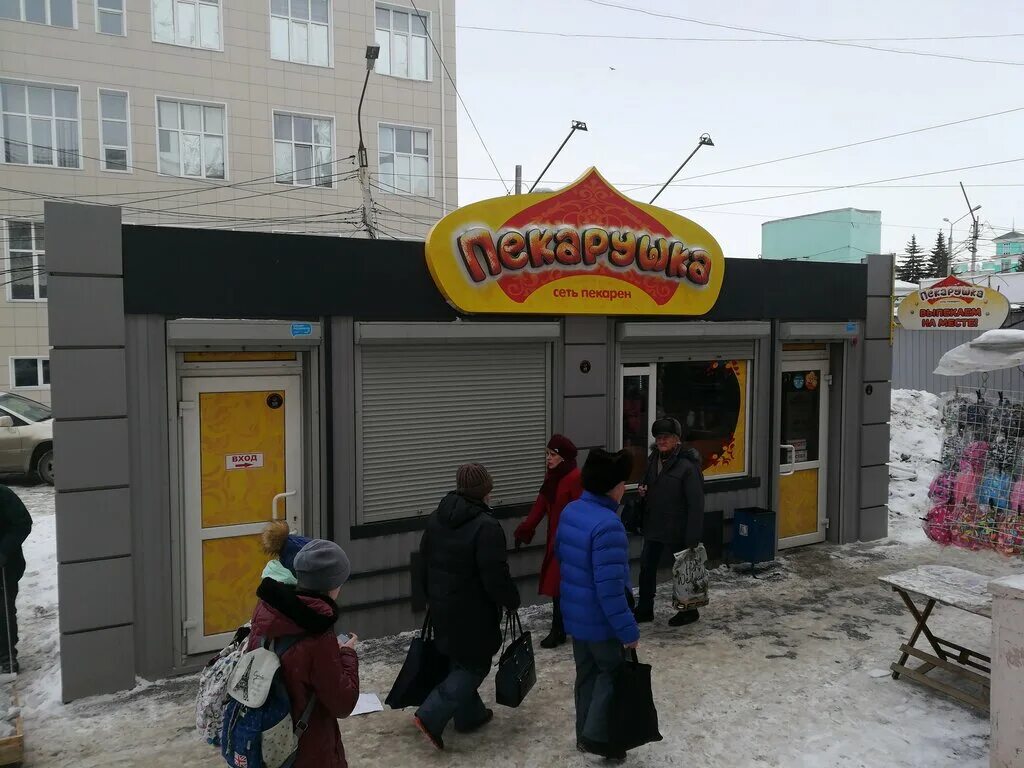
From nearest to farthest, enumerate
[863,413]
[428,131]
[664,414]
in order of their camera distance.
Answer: [664,414] < [863,413] < [428,131]

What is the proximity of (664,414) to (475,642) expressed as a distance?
4181mm

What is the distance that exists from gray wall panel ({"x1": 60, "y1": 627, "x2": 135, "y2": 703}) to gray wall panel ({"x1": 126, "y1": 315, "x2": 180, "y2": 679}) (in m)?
0.13

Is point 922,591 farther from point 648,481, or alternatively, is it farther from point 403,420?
point 403,420

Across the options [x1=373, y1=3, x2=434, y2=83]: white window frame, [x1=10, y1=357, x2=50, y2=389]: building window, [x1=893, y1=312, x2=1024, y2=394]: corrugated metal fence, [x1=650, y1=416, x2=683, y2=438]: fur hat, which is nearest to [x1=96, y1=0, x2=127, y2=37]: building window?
[x1=373, y1=3, x2=434, y2=83]: white window frame

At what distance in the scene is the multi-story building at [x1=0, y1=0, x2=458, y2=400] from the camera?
790 inches

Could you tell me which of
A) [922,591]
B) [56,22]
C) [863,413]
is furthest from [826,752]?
[56,22]

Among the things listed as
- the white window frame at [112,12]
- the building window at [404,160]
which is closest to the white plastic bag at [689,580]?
the building window at [404,160]

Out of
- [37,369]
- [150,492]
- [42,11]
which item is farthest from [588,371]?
[42,11]

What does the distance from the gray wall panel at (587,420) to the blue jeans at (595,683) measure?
10.2ft

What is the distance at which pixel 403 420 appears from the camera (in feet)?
21.9

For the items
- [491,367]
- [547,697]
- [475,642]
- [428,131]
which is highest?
[428,131]

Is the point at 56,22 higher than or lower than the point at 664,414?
higher

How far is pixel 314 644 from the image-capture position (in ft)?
10.1

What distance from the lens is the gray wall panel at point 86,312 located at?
521 cm
